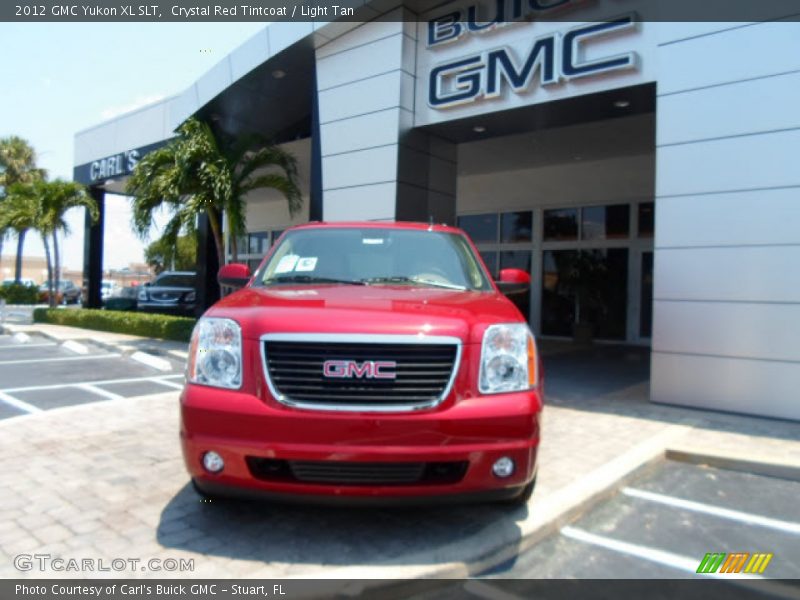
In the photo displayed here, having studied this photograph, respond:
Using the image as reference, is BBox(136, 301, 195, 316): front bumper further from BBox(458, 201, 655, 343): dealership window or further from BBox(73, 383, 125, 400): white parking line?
BBox(73, 383, 125, 400): white parking line

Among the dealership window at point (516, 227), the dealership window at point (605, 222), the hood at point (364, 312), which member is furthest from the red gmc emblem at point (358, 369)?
the dealership window at point (516, 227)

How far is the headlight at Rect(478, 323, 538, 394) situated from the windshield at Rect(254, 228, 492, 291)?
32.2 inches

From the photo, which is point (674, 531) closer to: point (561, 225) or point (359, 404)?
point (359, 404)

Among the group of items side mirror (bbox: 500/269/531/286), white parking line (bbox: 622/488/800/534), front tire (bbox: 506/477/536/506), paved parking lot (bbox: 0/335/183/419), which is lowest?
white parking line (bbox: 622/488/800/534)

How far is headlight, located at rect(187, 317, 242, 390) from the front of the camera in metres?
2.90

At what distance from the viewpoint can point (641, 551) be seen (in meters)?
3.24

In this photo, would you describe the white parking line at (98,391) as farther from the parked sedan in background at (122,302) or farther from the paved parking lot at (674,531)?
the parked sedan in background at (122,302)

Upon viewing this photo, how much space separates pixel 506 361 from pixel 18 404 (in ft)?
19.5

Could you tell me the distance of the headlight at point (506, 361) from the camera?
2.91m

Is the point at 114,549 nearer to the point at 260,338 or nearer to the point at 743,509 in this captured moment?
the point at 260,338

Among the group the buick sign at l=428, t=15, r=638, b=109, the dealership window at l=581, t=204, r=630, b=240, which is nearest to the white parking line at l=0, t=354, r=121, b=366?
the buick sign at l=428, t=15, r=638, b=109

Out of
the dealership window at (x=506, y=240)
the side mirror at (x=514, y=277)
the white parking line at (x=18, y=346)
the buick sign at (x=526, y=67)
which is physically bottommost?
the white parking line at (x=18, y=346)

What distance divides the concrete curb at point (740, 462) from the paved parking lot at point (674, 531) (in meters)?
0.07

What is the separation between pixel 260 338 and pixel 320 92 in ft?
27.5
